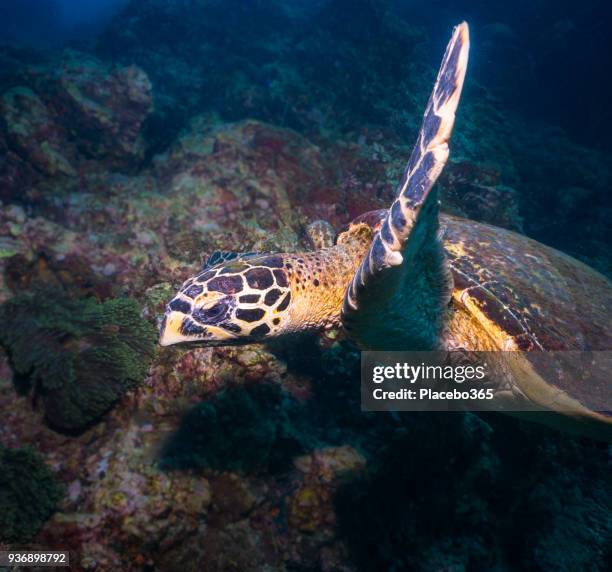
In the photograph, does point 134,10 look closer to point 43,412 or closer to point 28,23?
point 43,412

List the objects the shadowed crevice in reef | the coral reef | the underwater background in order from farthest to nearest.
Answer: the shadowed crevice in reef → the coral reef → the underwater background

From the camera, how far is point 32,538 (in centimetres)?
198

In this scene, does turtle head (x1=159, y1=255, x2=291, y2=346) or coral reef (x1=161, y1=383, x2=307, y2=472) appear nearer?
turtle head (x1=159, y1=255, x2=291, y2=346)

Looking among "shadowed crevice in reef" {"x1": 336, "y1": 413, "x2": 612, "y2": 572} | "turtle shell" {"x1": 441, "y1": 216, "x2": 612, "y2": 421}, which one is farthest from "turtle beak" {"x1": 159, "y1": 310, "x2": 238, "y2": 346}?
"shadowed crevice in reef" {"x1": 336, "y1": 413, "x2": 612, "y2": 572}

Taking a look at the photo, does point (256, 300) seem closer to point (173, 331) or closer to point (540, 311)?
point (173, 331)

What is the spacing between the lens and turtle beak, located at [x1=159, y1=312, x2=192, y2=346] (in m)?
1.86

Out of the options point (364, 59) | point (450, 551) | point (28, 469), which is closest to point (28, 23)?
point (364, 59)

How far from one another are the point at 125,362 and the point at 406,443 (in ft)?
7.15

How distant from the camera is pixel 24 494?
2.04 metres

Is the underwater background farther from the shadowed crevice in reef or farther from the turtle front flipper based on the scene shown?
the turtle front flipper

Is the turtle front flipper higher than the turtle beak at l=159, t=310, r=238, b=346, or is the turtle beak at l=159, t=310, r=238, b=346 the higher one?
the turtle front flipper

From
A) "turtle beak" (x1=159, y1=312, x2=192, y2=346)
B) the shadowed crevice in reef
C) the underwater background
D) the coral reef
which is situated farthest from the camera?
the shadowed crevice in reef

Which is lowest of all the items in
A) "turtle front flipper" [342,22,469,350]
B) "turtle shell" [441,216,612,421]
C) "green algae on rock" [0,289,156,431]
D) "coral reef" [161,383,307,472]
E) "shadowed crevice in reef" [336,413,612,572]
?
"shadowed crevice in reef" [336,413,612,572]

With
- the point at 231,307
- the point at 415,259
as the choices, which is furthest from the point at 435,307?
the point at 231,307
